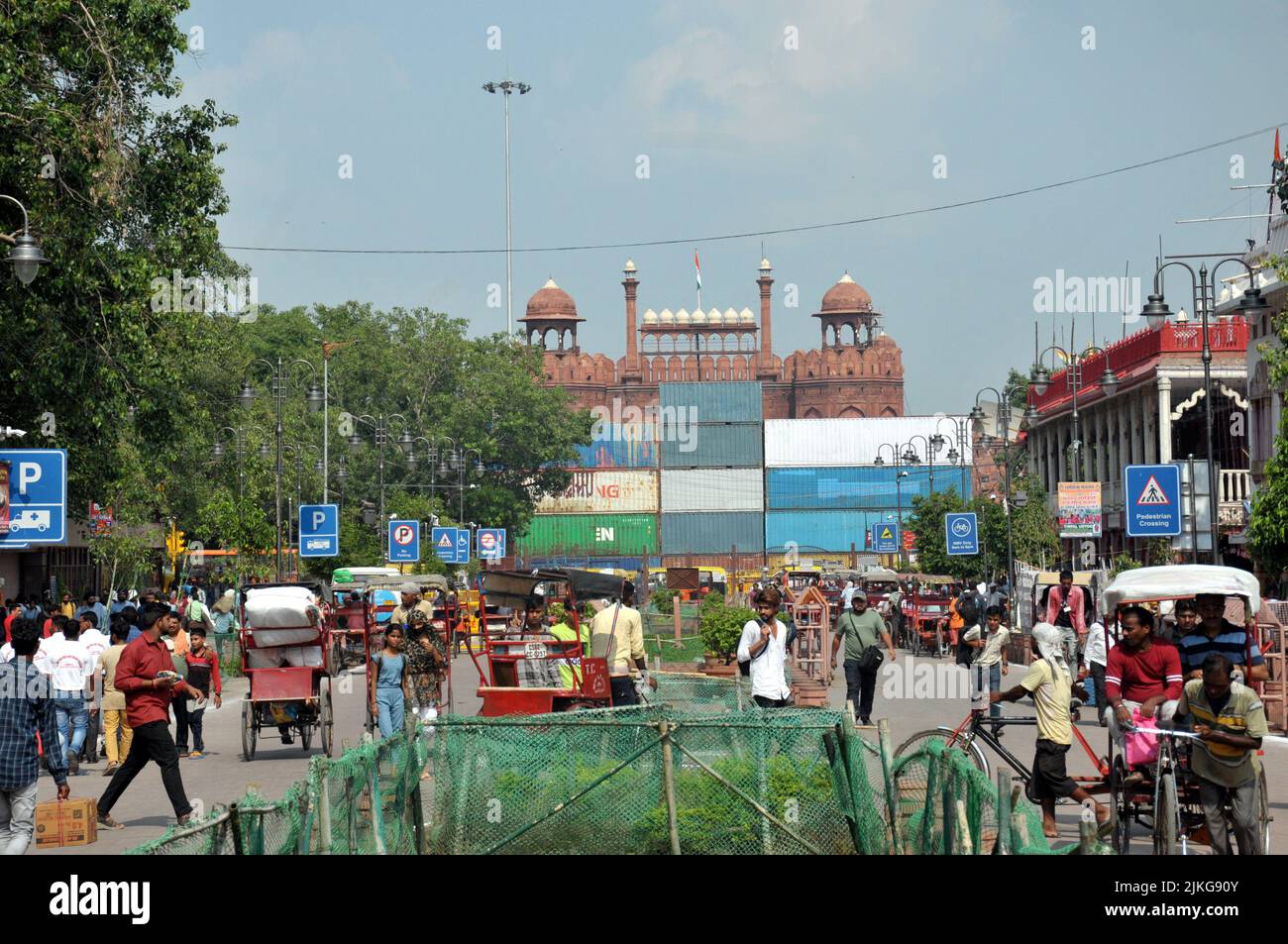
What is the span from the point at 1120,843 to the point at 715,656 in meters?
15.4

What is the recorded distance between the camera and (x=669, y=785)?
8.93 meters

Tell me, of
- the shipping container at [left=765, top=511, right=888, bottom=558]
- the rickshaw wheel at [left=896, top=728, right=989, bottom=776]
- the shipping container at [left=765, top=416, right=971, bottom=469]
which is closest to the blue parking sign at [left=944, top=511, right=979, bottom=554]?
the rickshaw wheel at [left=896, top=728, right=989, bottom=776]

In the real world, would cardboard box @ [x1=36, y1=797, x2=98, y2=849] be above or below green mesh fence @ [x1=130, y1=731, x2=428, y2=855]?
below

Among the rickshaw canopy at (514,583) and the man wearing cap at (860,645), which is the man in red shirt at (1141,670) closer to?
the man wearing cap at (860,645)

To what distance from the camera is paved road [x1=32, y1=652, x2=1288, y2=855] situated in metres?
12.1

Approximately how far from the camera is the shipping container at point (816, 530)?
9775 centimetres

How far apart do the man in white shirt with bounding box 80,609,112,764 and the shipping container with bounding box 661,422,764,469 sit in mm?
81811

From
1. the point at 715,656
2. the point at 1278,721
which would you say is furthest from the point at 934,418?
the point at 1278,721

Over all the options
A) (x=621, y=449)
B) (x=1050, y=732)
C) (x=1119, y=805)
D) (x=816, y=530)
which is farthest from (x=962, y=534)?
(x=621, y=449)

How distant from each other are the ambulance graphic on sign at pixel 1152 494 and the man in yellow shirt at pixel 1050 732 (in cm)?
1240

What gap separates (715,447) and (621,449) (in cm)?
540

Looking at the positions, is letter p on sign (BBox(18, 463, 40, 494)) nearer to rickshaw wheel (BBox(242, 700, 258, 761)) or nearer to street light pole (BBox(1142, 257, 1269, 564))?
rickshaw wheel (BBox(242, 700, 258, 761))

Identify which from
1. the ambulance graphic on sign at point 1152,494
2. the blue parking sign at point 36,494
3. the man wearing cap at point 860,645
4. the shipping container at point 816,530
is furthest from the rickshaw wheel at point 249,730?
the shipping container at point 816,530

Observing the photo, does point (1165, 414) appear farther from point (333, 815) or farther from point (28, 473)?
point (333, 815)
